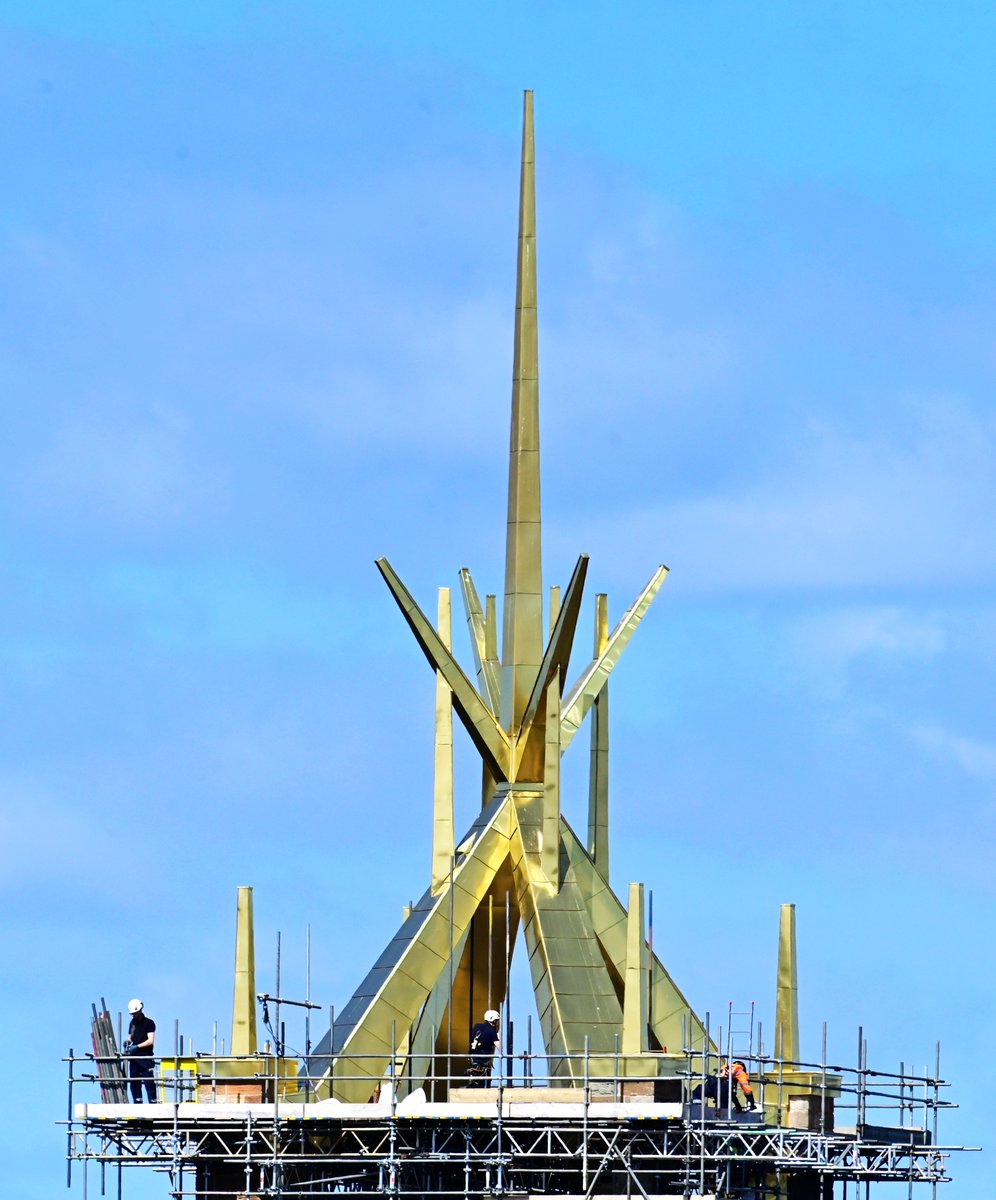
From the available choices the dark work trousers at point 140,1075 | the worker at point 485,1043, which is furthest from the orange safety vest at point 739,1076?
the dark work trousers at point 140,1075

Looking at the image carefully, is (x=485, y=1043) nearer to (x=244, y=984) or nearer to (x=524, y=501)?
(x=244, y=984)

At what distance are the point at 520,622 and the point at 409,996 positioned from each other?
22.0 feet

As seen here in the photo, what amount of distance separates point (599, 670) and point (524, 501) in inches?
125

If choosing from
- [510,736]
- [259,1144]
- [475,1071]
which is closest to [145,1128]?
[259,1144]

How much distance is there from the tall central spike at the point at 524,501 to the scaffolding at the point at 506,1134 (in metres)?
6.87

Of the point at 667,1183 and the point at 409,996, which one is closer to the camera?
the point at 667,1183

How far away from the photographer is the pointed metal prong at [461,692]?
61.2 m

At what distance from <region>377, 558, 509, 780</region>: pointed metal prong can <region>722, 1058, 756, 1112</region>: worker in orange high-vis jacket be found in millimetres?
6978

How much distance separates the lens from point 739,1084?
5719 cm

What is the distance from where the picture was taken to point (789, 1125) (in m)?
58.4

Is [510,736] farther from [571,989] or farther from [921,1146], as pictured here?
[921,1146]

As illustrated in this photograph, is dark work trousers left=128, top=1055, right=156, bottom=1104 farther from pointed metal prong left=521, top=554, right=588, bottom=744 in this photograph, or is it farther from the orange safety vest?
the orange safety vest

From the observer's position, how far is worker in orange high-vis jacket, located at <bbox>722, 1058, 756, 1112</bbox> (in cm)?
5691

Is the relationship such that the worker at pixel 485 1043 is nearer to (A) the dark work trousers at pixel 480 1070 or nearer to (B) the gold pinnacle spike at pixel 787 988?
(A) the dark work trousers at pixel 480 1070
